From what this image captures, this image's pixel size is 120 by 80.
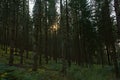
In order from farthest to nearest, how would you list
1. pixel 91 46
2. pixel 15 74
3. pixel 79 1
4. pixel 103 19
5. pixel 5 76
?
pixel 91 46 → pixel 79 1 → pixel 103 19 → pixel 15 74 → pixel 5 76

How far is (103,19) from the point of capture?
33562mm

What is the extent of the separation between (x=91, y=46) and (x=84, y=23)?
18.0 ft


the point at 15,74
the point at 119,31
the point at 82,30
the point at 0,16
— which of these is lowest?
the point at 15,74

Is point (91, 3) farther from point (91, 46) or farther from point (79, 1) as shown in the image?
point (91, 46)

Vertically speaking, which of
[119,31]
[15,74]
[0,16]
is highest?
[0,16]

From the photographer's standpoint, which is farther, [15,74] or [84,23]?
[84,23]

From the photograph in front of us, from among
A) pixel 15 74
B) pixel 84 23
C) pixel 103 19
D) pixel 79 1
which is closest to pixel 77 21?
pixel 84 23

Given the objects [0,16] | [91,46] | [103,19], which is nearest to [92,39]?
[91,46]

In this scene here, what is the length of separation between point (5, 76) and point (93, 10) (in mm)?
30615

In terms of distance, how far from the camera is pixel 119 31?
11.7 m

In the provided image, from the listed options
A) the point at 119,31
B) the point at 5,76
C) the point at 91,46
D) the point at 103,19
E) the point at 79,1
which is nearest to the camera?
the point at 119,31

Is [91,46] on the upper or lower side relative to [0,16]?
lower

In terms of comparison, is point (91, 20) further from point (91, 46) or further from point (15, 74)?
point (15, 74)

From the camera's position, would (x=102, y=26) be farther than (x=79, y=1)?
No
